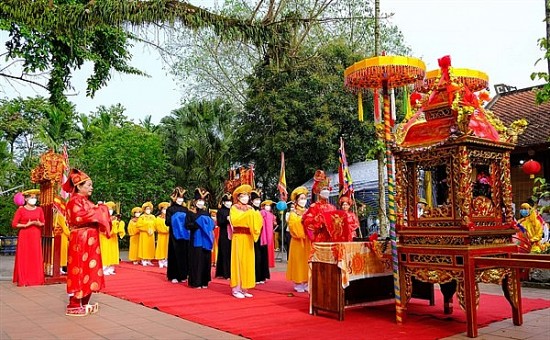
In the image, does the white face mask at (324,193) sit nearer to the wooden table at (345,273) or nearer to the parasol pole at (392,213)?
the wooden table at (345,273)

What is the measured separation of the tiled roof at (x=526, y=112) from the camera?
12.0 metres

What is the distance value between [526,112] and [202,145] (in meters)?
11.7

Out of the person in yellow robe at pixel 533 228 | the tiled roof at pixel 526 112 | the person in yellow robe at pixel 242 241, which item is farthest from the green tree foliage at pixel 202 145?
the person in yellow robe at pixel 533 228

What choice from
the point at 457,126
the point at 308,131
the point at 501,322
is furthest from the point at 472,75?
the point at 308,131

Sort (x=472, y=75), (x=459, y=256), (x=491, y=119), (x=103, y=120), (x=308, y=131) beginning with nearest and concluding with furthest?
(x=459, y=256), (x=491, y=119), (x=472, y=75), (x=308, y=131), (x=103, y=120)

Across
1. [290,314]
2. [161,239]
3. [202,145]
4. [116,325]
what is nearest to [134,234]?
[161,239]

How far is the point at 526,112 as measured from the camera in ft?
44.8

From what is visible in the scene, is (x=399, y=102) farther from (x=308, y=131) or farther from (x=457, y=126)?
(x=457, y=126)

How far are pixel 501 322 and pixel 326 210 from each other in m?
2.61

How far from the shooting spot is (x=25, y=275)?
357 inches

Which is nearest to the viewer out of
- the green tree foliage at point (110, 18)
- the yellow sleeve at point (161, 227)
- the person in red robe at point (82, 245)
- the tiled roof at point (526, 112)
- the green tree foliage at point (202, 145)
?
the green tree foliage at point (110, 18)

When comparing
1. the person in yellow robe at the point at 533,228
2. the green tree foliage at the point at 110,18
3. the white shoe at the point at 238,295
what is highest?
the green tree foliage at the point at 110,18

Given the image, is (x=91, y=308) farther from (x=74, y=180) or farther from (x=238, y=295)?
(x=238, y=295)

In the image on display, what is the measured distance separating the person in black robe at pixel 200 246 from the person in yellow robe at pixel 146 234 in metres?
4.39
